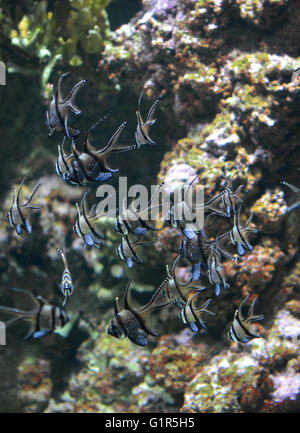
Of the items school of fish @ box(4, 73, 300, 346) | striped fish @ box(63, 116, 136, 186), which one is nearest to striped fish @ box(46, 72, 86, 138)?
school of fish @ box(4, 73, 300, 346)

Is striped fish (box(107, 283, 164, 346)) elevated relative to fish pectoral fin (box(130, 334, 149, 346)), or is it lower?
elevated

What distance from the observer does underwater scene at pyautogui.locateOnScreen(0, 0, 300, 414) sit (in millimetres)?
4047

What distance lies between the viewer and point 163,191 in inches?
159

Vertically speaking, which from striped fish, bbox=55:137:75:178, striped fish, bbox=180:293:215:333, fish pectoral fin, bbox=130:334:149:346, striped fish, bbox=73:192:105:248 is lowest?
striped fish, bbox=180:293:215:333

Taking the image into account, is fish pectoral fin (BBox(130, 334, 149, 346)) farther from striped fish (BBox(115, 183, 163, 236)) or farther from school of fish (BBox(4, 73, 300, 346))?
striped fish (BBox(115, 183, 163, 236))

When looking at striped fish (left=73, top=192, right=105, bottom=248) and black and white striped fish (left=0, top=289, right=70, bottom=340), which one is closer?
black and white striped fish (left=0, top=289, right=70, bottom=340)

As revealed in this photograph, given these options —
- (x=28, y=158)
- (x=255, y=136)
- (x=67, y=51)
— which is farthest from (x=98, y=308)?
(x=67, y=51)

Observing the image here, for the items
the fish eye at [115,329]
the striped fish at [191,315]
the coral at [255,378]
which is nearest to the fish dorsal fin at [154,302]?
the fish eye at [115,329]

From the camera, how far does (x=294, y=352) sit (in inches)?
161

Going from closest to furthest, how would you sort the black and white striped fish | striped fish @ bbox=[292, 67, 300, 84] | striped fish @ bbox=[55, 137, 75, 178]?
the black and white striped fish → striped fish @ bbox=[55, 137, 75, 178] → striped fish @ bbox=[292, 67, 300, 84]

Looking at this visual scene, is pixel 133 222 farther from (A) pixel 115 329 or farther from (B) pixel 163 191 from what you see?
(B) pixel 163 191

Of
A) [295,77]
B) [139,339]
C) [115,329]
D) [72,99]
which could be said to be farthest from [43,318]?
[295,77]

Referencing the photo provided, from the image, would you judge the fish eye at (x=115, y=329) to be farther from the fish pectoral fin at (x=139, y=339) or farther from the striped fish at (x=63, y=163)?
the striped fish at (x=63, y=163)

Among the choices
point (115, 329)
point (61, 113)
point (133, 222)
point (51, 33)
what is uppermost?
point (51, 33)
